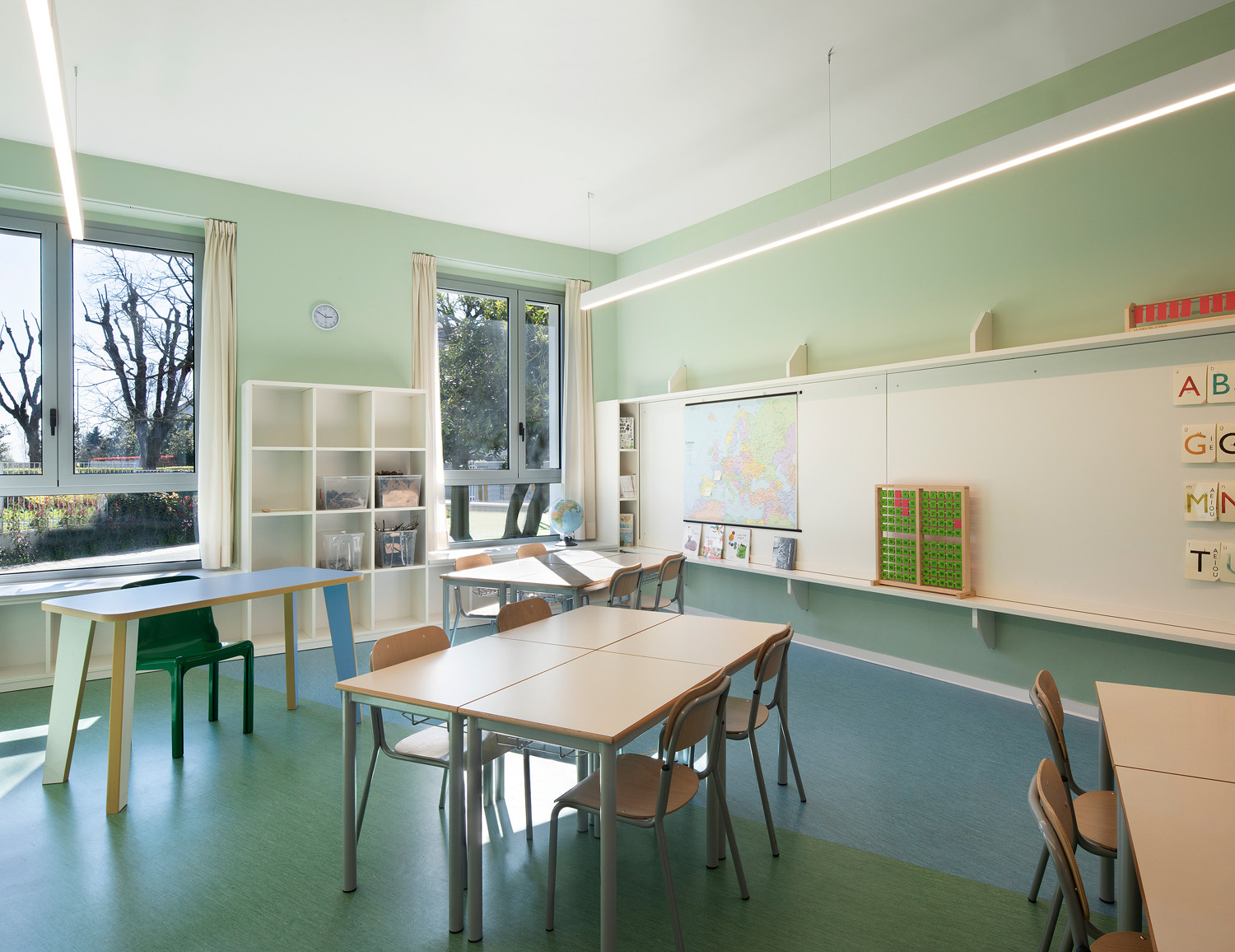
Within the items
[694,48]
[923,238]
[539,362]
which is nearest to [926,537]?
[923,238]

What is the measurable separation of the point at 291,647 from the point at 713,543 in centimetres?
334

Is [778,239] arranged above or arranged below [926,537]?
above

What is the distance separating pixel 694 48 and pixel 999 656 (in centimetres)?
399

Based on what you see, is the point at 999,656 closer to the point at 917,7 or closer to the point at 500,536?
the point at 917,7

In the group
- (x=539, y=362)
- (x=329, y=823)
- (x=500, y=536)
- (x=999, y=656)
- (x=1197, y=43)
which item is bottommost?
(x=329, y=823)

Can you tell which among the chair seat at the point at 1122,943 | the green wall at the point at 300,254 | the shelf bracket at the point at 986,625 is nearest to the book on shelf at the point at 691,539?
the shelf bracket at the point at 986,625

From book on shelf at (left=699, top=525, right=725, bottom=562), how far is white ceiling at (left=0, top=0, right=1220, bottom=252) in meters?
2.84

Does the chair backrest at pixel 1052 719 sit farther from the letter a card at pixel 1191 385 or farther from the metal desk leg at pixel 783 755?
the letter a card at pixel 1191 385

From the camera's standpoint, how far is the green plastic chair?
11.5 feet

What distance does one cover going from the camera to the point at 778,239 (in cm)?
390

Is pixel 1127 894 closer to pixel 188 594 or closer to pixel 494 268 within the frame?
pixel 188 594

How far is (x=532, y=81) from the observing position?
12.8ft

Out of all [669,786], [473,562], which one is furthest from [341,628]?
[669,786]

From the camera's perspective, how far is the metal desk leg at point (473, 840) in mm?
2064
